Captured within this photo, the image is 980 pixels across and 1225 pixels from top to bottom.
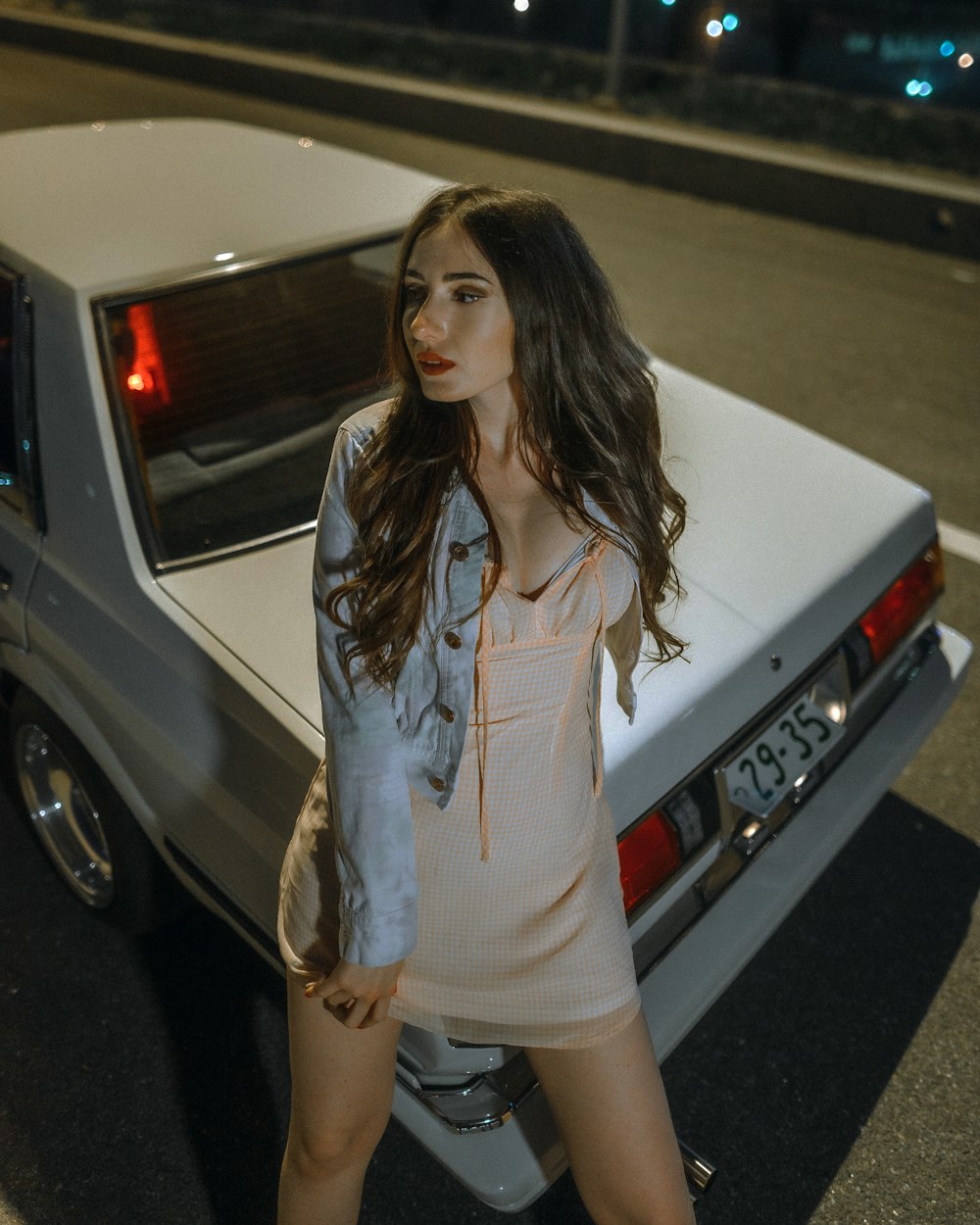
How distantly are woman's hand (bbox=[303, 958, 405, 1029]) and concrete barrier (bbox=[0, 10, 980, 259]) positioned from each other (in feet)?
23.5

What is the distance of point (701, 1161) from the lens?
199 cm

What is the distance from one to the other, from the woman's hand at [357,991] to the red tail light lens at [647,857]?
49 centimetres

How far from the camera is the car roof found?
2324 millimetres

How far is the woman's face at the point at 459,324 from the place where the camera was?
138 cm

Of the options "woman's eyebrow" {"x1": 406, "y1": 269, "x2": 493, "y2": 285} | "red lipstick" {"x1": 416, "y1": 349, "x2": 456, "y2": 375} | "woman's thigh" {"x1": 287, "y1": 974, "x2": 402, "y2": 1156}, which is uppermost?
"woman's eyebrow" {"x1": 406, "y1": 269, "x2": 493, "y2": 285}

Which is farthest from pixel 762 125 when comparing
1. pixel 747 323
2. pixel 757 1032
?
pixel 757 1032

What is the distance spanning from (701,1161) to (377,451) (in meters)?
1.38

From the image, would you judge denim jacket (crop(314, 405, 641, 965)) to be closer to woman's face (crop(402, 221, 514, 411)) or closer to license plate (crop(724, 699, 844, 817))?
woman's face (crop(402, 221, 514, 411))

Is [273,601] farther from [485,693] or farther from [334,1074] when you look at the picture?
[334,1074]

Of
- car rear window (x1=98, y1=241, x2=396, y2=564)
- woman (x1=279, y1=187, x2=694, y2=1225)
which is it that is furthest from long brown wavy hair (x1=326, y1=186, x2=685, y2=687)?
car rear window (x1=98, y1=241, x2=396, y2=564)

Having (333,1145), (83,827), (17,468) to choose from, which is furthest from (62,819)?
(333,1145)

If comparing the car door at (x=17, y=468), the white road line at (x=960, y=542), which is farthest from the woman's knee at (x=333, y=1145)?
the white road line at (x=960, y=542)

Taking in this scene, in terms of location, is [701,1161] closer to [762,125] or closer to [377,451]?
[377,451]

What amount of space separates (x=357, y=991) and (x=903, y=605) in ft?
5.03
